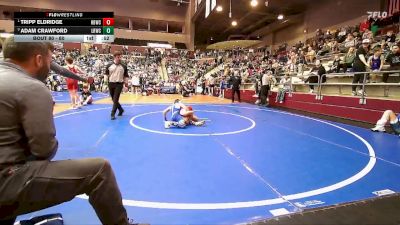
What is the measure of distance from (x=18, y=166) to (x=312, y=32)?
91.1ft

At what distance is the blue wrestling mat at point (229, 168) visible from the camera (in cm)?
262

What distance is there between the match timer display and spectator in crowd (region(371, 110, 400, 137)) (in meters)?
6.53

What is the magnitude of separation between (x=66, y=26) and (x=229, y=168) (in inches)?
107

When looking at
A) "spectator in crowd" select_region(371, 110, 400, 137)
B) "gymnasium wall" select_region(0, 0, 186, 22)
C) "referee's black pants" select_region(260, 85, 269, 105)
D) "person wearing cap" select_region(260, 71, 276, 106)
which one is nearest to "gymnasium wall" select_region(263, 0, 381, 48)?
"person wearing cap" select_region(260, 71, 276, 106)

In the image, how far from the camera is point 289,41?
96.7 ft

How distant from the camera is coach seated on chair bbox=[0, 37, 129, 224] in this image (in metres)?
1.44

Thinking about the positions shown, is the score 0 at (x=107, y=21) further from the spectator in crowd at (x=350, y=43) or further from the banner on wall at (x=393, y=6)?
the banner on wall at (x=393, y=6)

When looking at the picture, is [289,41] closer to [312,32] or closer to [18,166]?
[312,32]

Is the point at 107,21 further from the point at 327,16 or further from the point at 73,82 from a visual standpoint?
the point at 327,16

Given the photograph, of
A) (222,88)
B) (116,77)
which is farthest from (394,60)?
(222,88)

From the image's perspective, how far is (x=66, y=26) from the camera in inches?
120

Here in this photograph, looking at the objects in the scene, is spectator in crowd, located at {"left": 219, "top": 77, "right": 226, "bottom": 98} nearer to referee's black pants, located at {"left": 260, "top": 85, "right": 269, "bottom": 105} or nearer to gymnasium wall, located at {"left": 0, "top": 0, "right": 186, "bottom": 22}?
referee's black pants, located at {"left": 260, "top": 85, "right": 269, "bottom": 105}

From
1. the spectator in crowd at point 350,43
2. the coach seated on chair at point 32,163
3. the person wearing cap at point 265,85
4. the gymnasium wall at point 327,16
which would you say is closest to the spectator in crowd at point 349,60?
the spectator in crowd at point 350,43

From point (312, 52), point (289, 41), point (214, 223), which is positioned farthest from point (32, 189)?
point (289, 41)
